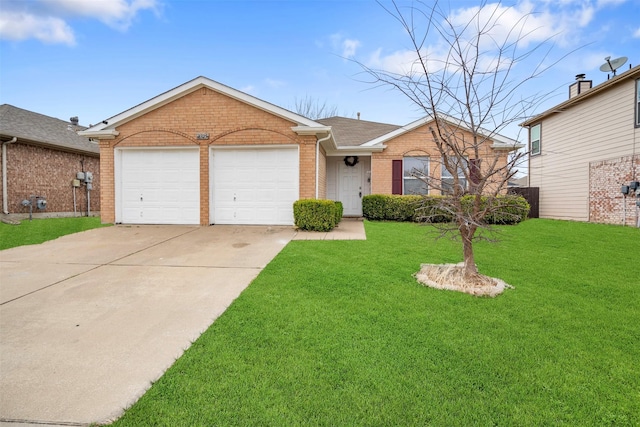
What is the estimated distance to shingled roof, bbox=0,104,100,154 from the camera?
40.2ft

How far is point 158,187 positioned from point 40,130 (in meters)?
8.56

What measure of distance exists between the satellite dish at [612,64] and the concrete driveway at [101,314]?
13.7m

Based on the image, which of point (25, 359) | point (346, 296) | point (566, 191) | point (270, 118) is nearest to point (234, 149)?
point (270, 118)

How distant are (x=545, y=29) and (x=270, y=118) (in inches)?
269

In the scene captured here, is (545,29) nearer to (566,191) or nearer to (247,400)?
(247,400)

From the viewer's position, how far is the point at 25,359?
2463 mm

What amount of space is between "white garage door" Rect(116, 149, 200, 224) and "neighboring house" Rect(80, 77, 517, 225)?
30mm

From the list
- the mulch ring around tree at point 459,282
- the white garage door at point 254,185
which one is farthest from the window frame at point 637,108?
the white garage door at point 254,185

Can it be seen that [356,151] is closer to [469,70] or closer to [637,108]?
[469,70]

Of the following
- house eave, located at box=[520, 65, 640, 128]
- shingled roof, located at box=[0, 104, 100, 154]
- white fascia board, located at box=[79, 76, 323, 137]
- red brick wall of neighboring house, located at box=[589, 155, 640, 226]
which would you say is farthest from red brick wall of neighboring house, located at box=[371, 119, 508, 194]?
shingled roof, located at box=[0, 104, 100, 154]

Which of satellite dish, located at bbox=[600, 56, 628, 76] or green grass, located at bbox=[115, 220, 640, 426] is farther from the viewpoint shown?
satellite dish, located at bbox=[600, 56, 628, 76]

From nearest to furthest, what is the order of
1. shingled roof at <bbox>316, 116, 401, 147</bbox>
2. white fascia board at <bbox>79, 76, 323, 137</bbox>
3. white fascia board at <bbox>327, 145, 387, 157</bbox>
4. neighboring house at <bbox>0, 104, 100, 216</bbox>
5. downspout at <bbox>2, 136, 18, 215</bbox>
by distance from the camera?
white fascia board at <bbox>79, 76, 323, 137</bbox> < downspout at <bbox>2, 136, 18, 215</bbox> < neighboring house at <bbox>0, 104, 100, 216</bbox> < white fascia board at <bbox>327, 145, 387, 157</bbox> < shingled roof at <bbox>316, 116, 401, 147</bbox>

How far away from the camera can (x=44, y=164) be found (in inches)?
519

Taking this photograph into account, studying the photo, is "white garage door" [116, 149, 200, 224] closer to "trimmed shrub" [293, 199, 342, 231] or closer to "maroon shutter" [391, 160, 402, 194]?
"trimmed shrub" [293, 199, 342, 231]
